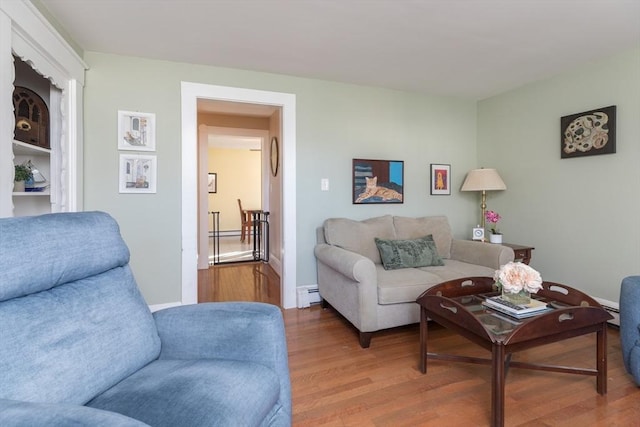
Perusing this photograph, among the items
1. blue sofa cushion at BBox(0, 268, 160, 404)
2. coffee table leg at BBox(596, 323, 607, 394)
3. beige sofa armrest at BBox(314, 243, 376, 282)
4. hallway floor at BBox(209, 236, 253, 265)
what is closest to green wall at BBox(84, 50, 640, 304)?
beige sofa armrest at BBox(314, 243, 376, 282)

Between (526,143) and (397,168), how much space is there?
1295 millimetres

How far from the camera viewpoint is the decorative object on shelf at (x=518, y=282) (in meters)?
1.64

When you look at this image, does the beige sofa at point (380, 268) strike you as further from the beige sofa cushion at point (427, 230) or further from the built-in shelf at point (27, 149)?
the built-in shelf at point (27, 149)

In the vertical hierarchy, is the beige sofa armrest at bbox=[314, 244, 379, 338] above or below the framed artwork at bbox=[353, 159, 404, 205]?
below

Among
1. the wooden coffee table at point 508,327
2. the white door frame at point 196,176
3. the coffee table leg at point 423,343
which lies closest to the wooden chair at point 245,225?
the white door frame at point 196,176

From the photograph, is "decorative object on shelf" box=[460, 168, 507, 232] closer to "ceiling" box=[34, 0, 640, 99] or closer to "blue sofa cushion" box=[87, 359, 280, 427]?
"ceiling" box=[34, 0, 640, 99]

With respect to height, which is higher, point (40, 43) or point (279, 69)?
point (279, 69)

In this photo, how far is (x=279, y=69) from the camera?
293cm

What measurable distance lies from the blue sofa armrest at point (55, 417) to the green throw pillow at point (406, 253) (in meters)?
2.32

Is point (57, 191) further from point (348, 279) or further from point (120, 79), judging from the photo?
point (348, 279)

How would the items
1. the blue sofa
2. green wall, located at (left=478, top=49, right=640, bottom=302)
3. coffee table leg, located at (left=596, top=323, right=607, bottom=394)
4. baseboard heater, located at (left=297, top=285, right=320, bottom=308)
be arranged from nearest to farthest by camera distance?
the blue sofa
coffee table leg, located at (left=596, top=323, right=607, bottom=394)
green wall, located at (left=478, top=49, right=640, bottom=302)
baseboard heater, located at (left=297, top=285, right=320, bottom=308)

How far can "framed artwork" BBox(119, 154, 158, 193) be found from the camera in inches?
104

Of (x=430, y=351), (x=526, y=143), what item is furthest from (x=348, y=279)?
(x=526, y=143)

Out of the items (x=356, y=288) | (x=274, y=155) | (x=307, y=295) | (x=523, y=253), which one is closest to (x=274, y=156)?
(x=274, y=155)
